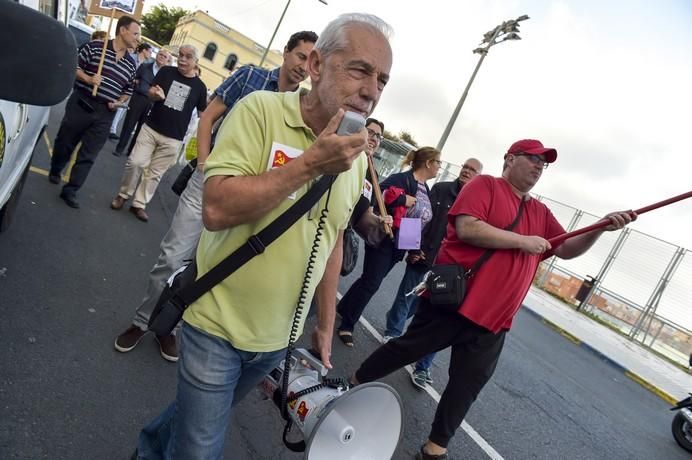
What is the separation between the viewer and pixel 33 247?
3857 mm

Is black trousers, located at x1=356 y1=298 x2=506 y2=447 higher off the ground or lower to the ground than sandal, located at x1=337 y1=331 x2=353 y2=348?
higher

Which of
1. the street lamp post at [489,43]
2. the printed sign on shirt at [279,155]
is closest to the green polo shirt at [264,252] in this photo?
the printed sign on shirt at [279,155]

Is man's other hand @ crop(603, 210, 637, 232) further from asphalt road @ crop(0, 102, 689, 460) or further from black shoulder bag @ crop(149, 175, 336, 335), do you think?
black shoulder bag @ crop(149, 175, 336, 335)

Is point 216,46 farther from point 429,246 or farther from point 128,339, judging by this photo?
point 128,339

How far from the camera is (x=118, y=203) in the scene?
18.9 ft

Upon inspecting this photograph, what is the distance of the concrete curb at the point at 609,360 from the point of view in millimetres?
8413

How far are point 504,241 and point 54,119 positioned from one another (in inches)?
406

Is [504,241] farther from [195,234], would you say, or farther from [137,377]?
[137,377]

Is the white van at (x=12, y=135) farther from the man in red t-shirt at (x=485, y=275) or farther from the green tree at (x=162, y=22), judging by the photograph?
the green tree at (x=162, y=22)

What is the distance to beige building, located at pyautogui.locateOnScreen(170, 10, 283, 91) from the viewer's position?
51375mm

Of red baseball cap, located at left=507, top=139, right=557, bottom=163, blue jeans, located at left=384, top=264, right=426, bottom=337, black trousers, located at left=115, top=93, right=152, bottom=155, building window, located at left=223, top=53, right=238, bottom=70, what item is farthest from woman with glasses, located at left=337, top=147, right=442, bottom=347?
building window, located at left=223, top=53, right=238, bottom=70

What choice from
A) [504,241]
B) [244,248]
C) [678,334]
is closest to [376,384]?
[244,248]

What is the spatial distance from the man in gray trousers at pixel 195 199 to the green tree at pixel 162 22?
7144 cm

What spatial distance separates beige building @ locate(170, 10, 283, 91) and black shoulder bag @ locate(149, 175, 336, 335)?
174ft
